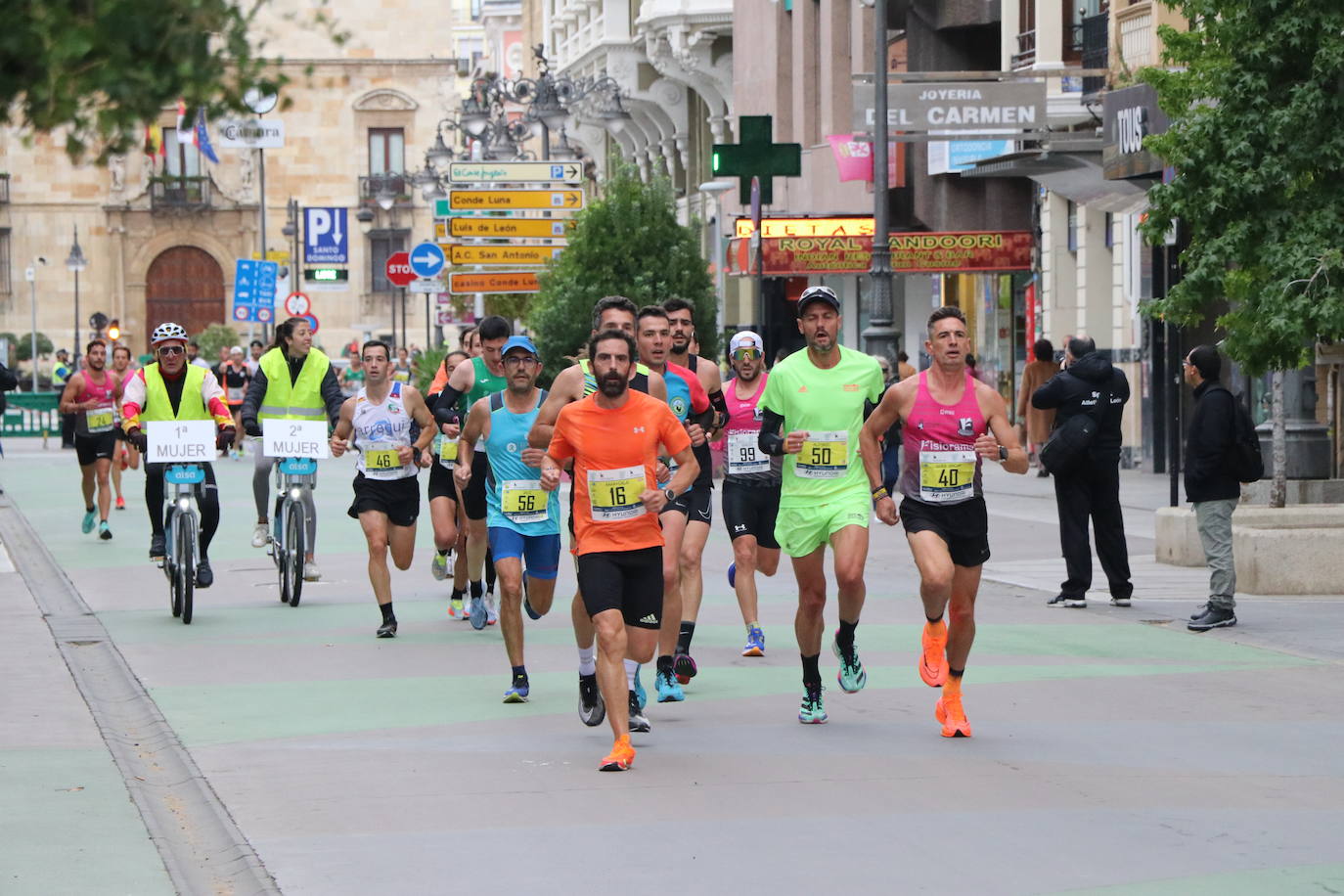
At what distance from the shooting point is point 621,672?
9.05 m

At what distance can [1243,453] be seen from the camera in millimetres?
14078

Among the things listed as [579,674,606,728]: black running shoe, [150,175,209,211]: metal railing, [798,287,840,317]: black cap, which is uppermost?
[150,175,209,211]: metal railing

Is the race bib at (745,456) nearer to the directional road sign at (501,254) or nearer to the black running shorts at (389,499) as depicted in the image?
the black running shorts at (389,499)

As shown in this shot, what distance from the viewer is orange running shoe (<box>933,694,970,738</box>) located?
32.0ft

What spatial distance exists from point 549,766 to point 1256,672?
461 centimetres

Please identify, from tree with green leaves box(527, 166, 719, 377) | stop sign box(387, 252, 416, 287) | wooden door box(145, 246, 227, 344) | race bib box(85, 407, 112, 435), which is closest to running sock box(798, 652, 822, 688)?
race bib box(85, 407, 112, 435)

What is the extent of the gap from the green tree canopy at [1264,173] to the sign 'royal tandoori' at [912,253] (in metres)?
18.5

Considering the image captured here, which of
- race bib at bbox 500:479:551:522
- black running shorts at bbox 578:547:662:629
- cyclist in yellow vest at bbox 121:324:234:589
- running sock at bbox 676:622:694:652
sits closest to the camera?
black running shorts at bbox 578:547:662:629

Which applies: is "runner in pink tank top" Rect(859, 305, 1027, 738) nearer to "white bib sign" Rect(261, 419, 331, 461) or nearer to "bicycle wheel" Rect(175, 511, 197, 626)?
"bicycle wheel" Rect(175, 511, 197, 626)

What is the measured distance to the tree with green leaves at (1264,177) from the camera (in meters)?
16.0

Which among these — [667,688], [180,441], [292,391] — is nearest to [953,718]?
[667,688]

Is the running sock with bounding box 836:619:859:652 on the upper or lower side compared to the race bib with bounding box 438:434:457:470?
lower

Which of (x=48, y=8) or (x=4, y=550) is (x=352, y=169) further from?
(x=48, y=8)

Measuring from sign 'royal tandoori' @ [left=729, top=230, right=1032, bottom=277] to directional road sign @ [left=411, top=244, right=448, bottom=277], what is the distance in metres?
6.60
